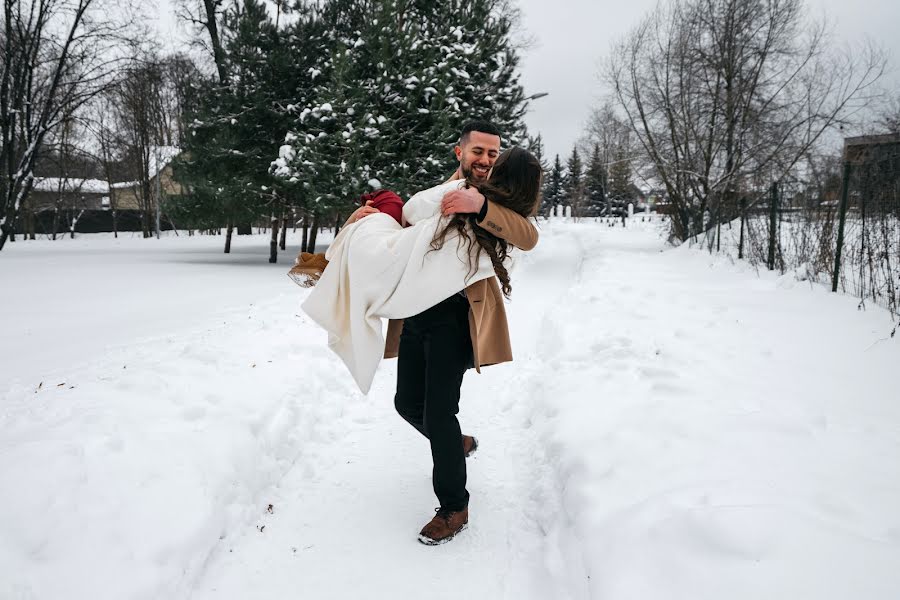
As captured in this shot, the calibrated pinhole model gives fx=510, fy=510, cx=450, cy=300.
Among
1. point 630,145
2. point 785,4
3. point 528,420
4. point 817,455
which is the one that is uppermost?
point 785,4

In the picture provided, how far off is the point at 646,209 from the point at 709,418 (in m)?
72.9

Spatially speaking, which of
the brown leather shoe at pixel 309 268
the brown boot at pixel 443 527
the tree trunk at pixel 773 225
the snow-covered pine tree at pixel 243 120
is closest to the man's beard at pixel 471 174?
the brown leather shoe at pixel 309 268

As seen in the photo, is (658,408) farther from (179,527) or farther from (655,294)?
(655,294)

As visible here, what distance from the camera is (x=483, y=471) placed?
10.3 feet

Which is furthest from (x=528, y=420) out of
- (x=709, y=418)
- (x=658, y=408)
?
(x=709, y=418)

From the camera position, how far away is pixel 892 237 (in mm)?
6188

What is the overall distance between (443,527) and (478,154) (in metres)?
1.77

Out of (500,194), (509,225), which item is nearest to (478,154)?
(500,194)

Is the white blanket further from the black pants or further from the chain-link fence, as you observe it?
the chain-link fence

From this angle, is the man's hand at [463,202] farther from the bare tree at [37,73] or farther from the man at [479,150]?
the bare tree at [37,73]

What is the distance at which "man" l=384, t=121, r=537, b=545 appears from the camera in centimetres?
233

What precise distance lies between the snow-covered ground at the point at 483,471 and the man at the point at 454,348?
22 cm

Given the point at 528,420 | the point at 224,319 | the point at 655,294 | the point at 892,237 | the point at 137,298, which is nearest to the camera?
the point at 528,420

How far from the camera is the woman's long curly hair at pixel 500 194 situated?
2.12 metres
